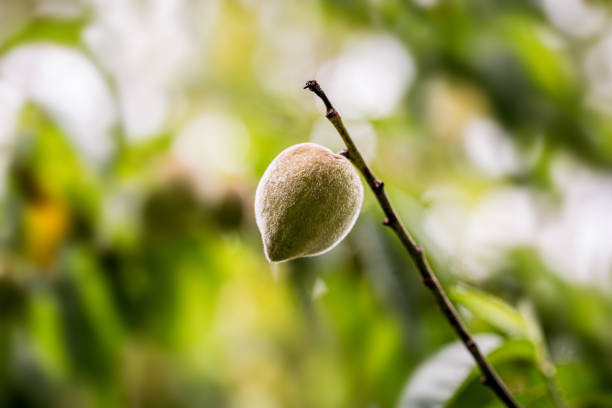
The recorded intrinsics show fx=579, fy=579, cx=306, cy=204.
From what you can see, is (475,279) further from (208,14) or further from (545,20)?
(208,14)

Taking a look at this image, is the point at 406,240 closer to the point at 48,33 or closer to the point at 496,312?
the point at 496,312

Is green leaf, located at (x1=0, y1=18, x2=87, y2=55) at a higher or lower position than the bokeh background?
higher

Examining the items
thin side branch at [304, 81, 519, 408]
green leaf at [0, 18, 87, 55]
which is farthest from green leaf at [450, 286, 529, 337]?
green leaf at [0, 18, 87, 55]

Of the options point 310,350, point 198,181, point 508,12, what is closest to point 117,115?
point 198,181

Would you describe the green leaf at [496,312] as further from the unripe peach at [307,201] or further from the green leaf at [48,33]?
the green leaf at [48,33]

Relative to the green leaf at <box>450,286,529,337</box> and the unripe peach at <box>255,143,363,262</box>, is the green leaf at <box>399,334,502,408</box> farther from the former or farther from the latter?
the unripe peach at <box>255,143,363,262</box>

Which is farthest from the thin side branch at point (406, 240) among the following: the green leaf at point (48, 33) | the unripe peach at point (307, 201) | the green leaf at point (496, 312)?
the green leaf at point (48, 33)
